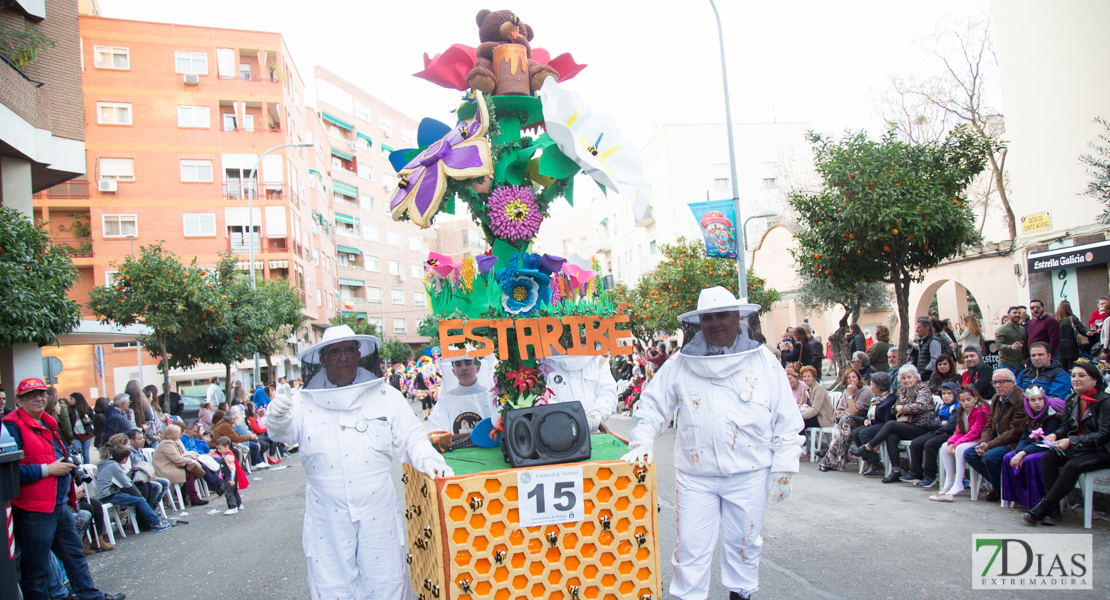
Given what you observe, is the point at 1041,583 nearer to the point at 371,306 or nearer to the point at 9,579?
the point at 9,579

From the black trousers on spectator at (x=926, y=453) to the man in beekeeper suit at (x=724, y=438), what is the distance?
166 inches

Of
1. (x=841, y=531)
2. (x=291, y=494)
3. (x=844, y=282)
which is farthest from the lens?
(x=844, y=282)

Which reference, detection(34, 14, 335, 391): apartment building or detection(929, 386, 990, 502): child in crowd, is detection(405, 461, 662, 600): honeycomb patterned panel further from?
detection(34, 14, 335, 391): apartment building

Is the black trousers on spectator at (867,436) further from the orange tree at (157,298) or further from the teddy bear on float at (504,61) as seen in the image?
the orange tree at (157,298)

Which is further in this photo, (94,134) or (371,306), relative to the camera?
(371,306)

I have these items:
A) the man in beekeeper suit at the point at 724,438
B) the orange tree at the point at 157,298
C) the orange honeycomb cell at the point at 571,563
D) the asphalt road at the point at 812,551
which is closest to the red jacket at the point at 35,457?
Result: the asphalt road at the point at 812,551

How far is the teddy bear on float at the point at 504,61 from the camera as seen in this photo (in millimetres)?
4383

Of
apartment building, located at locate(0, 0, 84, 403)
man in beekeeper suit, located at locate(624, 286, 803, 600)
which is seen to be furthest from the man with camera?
apartment building, located at locate(0, 0, 84, 403)

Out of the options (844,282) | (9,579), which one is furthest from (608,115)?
(844,282)

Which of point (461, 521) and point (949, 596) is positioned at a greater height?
point (461, 521)

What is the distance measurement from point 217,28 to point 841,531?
112 feet

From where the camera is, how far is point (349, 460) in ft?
12.6

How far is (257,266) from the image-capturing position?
30.6m

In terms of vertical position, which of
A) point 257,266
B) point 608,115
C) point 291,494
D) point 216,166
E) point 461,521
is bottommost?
point 291,494
